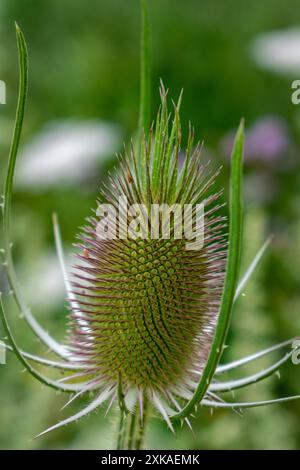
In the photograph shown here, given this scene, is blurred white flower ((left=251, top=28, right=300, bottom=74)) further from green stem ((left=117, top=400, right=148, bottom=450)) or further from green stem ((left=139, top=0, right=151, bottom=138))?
green stem ((left=117, top=400, right=148, bottom=450))

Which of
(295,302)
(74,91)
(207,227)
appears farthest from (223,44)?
(207,227)

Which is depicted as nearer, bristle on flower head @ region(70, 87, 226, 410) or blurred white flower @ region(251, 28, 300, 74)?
bristle on flower head @ region(70, 87, 226, 410)

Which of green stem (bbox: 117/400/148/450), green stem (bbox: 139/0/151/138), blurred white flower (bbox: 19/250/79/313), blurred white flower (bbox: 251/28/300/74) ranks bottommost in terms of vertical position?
green stem (bbox: 117/400/148/450)

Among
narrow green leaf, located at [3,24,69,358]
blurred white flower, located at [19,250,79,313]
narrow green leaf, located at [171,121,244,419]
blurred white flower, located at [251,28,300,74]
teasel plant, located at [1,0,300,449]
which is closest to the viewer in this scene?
narrow green leaf, located at [171,121,244,419]

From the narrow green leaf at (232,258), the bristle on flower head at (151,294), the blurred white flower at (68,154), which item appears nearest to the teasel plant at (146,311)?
the bristle on flower head at (151,294)

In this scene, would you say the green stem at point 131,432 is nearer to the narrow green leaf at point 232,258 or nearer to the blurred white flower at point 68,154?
the narrow green leaf at point 232,258

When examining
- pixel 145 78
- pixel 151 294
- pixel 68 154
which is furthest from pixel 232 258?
pixel 68 154

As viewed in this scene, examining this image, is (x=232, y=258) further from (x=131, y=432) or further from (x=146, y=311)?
(x=131, y=432)

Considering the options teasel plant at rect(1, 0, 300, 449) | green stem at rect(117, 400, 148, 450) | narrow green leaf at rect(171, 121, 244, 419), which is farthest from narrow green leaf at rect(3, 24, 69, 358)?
narrow green leaf at rect(171, 121, 244, 419)
